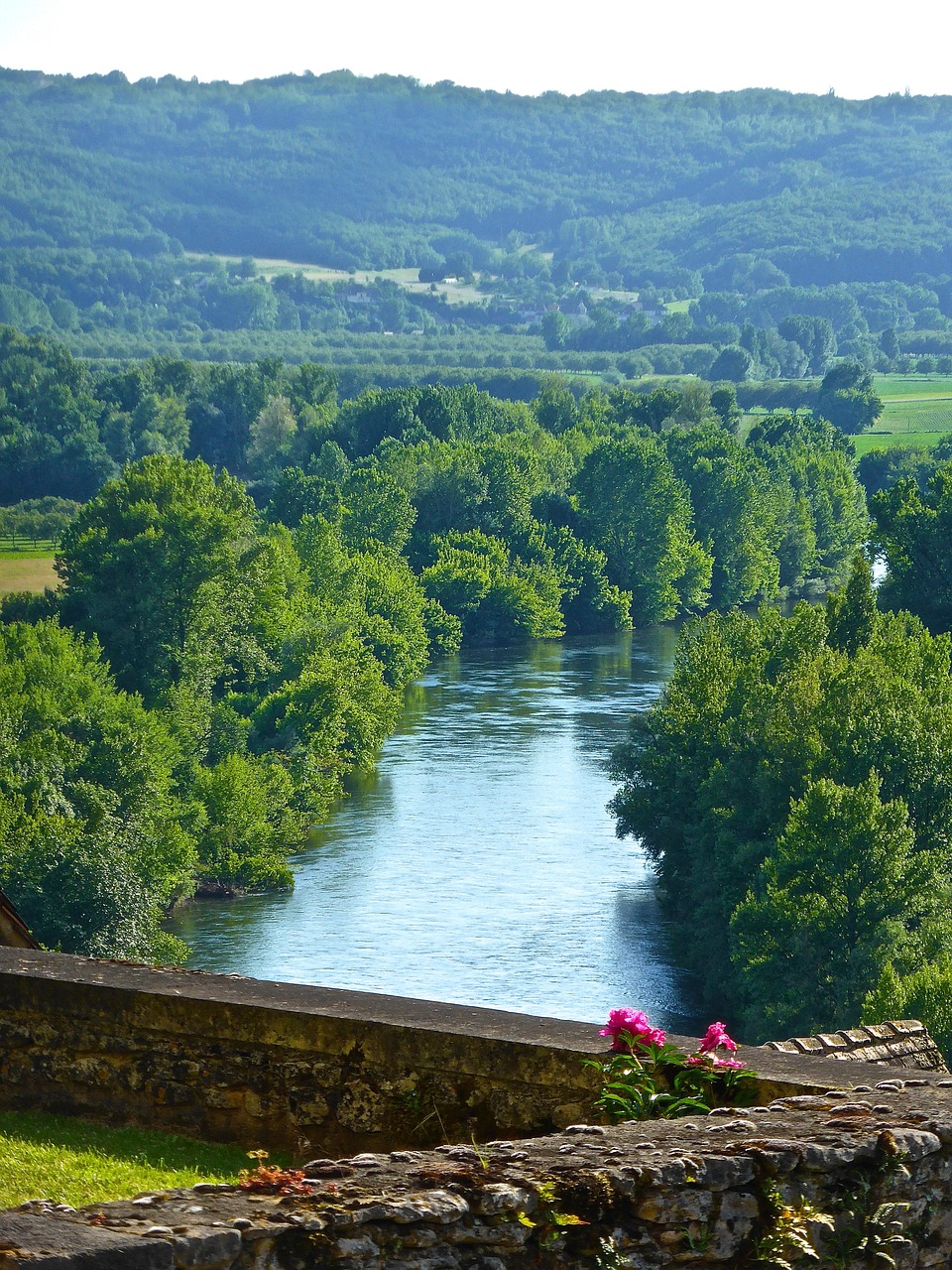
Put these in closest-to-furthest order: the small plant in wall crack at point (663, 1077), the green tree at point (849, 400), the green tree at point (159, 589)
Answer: the small plant in wall crack at point (663, 1077) → the green tree at point (159, 589) → the green tree at point (849, 400)

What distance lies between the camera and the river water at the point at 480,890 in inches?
1286

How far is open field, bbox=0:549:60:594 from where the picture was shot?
63688 mm

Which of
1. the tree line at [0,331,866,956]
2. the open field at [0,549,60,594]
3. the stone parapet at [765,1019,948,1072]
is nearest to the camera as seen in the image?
the stone parapet at [765,1019,948,1072]

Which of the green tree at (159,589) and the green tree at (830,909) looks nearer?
the green tree at (830,909)

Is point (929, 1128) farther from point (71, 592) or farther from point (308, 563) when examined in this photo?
point (308, 563)

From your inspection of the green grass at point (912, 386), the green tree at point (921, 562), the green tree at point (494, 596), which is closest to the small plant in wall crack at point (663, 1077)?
the green tree at point (921, 562)

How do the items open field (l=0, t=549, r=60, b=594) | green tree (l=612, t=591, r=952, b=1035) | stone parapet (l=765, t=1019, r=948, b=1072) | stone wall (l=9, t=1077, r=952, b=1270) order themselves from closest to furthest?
stone wall (l=9, t=1077, r=952, b=1270) < stone parapet (l=765, t=1019, r=948, b=1072) < green tree (l=612, t=591, r=952, b=1035) < open field (l=0, t=549, r=60, b=594)

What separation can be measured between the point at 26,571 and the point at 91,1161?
63603 mm

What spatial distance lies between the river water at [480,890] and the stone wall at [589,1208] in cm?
2379

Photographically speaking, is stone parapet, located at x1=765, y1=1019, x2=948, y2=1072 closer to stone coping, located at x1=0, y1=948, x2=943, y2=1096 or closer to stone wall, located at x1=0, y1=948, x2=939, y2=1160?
stone coping, located at x1=0, y1=948, x2=943, y2=1096

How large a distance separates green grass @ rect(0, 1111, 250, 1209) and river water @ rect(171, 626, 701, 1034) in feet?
70.9

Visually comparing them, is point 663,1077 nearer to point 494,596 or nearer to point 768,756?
point 768,756

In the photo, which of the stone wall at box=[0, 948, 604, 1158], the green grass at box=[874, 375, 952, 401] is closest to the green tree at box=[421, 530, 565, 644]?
the stone wall at box=[0, 948, 604, 1158]

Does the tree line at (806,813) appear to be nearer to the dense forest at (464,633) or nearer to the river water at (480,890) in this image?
the dense forest at (464,633)
